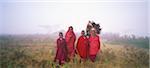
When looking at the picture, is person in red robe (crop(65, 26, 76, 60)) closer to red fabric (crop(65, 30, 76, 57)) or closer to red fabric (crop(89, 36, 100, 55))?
red fabric (crop(65, 30, 76, 57))

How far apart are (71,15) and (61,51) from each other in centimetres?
39

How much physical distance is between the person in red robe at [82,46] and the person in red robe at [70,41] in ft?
0.18

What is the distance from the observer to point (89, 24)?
9.94 feet

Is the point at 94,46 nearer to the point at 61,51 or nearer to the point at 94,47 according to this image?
the point at 94,47

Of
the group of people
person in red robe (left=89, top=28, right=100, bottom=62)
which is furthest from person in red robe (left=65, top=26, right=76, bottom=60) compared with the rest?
person in red robe (left=89, top=28, right=100, bottom=62)

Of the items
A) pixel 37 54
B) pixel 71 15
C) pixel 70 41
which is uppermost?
pixel 71 15

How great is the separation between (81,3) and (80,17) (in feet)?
0.48

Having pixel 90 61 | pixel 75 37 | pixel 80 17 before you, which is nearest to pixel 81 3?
pixel 80 17

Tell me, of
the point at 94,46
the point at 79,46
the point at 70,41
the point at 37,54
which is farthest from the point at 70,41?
the point at 37,54

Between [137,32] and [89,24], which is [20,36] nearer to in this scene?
[89,24]

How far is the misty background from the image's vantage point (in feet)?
9.88

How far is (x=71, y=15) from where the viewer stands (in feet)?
10.0

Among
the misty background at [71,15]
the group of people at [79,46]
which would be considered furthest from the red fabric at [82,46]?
the misty background at [71,15]

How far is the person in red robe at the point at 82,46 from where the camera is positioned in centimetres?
303
